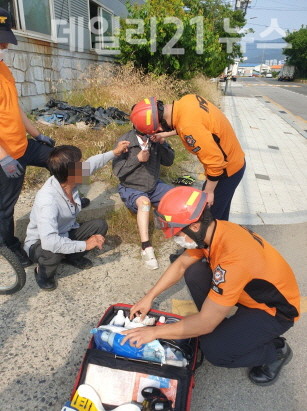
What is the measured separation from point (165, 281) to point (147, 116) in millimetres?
1345

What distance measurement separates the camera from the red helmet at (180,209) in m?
1.54

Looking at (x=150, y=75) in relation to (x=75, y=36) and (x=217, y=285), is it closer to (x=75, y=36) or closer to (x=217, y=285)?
(x=75, y=36)

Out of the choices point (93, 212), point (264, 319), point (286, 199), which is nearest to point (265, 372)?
point (264, 319)

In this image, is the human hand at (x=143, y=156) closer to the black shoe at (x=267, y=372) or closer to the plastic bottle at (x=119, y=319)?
the plastic bottle at (x=119, y=319)

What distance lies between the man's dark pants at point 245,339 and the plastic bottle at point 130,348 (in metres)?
0.29

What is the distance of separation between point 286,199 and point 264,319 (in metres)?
3.29

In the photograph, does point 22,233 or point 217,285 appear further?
point 22,233

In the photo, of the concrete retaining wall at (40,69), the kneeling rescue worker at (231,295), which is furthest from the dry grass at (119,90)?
the kneeling rescue worker at (231,295)

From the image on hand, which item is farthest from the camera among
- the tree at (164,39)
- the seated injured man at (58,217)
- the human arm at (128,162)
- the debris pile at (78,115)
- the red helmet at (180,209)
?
the tree at (164,39)

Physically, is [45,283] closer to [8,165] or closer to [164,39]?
[8,165]

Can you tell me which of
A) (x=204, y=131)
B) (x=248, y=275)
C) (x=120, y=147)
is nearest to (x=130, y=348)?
(x=248, y=275)

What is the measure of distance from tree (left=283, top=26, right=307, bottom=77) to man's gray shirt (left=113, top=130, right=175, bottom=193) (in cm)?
6279

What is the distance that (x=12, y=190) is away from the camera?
8.42ft

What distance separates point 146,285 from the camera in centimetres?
274
